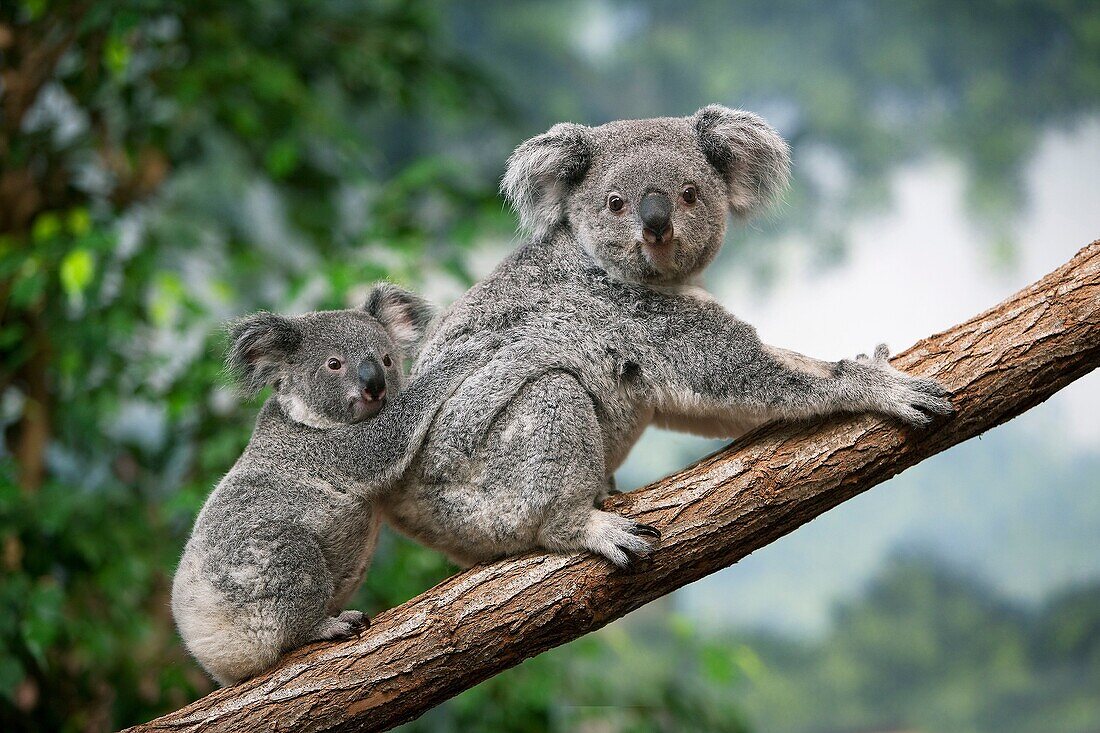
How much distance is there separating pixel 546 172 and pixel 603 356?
1.88 feet

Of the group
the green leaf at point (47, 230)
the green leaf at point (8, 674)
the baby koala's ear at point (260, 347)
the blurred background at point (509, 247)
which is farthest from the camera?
the blurred background at point (509, 247)

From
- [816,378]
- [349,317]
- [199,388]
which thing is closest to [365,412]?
[349,317]

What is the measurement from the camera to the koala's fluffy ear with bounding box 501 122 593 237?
2.79 meters

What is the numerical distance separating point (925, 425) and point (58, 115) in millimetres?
4994

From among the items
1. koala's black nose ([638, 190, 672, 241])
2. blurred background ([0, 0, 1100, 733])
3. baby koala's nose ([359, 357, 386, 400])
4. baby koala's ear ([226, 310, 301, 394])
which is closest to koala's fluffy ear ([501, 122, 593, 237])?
koala's black nose ([638, 190, 672, 241])

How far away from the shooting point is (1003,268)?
26.2 feet

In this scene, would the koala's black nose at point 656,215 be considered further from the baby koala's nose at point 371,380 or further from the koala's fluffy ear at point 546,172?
the baby koala's nose at point 371,380

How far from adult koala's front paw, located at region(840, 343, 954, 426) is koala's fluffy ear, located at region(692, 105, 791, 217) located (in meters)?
0.69

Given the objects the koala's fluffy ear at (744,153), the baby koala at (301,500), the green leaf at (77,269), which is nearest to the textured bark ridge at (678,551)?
the baby koala at (301,500)

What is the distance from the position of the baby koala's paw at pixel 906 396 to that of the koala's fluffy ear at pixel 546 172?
3.28 ft

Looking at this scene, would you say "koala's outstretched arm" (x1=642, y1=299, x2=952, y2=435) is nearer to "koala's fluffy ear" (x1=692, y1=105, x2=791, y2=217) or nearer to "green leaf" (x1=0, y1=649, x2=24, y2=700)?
"koala's fluffy ear" (x1=692, y1=105, x2=791, y2=217)

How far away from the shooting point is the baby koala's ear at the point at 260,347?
9.11 feet

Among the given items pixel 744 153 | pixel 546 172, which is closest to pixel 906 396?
pixel 744 153

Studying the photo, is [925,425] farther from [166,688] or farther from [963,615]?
[963,615]
